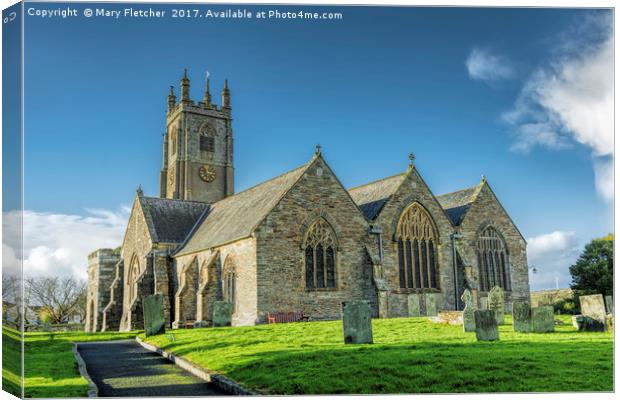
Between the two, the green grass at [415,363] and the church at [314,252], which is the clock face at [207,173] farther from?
the green grass at [415,363]

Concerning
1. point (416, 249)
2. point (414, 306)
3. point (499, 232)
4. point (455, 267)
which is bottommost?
point (414, 306)

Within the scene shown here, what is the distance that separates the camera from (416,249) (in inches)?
1176

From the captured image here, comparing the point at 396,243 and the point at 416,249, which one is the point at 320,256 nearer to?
the point at 396,243

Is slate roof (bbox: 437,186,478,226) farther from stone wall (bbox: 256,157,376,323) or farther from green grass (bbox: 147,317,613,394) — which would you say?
green grass (bbox: 147,317,613,394)

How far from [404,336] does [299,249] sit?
9.66 m

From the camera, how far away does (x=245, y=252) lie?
25.6m

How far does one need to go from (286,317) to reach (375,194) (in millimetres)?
10168

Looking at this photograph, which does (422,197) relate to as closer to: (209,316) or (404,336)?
(209,316)

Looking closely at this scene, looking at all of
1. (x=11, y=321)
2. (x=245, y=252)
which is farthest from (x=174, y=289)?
(x=11, y=321)

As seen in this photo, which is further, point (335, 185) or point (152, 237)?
point (152, 237)

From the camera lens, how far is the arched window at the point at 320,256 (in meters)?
25.9

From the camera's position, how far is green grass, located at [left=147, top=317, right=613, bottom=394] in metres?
10.8

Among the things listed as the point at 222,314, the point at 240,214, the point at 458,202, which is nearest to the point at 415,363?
the point at 222,314

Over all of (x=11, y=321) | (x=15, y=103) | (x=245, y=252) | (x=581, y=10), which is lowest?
(x=11, y=321)
